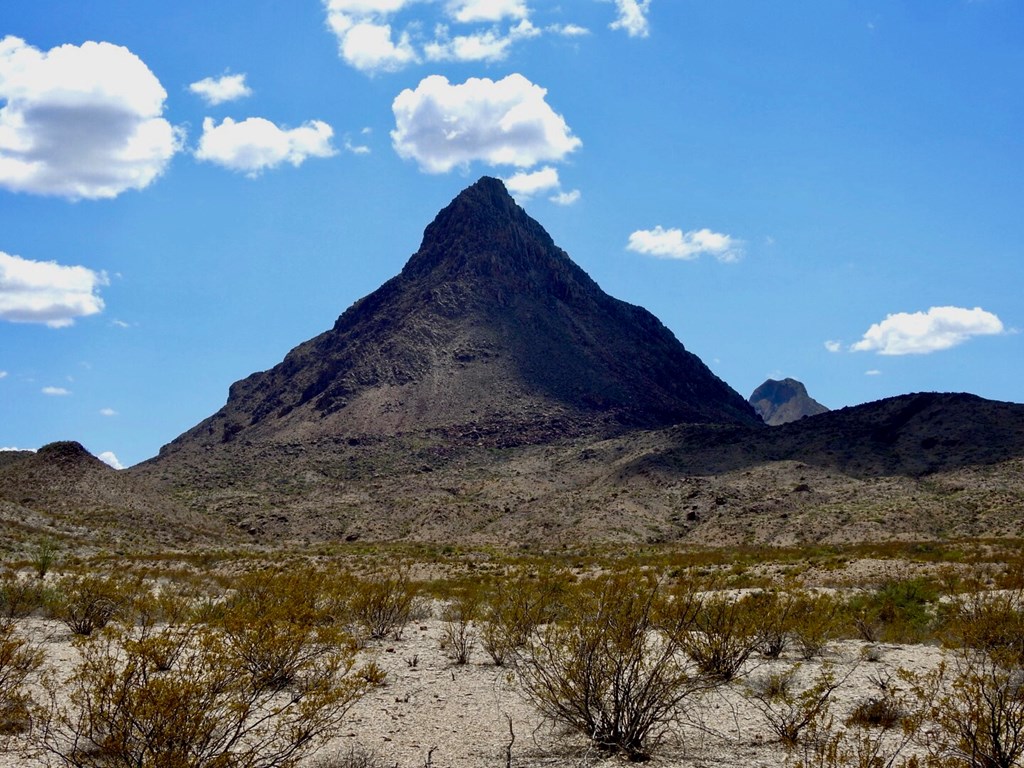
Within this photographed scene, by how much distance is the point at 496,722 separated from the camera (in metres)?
9.45

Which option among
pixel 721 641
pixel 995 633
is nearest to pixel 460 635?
pixel 721 641

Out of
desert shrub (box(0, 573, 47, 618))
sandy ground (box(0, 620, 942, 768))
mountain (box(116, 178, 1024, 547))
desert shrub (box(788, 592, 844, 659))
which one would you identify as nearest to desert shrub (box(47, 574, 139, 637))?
desert shrub (box(0, 573, 47, 618))

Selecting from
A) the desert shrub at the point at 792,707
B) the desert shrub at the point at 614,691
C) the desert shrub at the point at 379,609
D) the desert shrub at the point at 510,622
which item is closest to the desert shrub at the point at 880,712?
the desert shrub at the point at 792,707

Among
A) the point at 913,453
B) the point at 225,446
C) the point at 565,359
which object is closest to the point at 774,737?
the point at 913,453

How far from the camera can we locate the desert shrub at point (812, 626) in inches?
501

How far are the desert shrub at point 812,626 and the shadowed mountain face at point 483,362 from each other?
3419 inches

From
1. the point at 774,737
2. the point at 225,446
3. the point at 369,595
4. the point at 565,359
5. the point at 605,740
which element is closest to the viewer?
the point at 605,740

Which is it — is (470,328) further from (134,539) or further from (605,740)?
(605,740)

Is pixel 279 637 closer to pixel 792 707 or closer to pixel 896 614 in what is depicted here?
pixel 792 707

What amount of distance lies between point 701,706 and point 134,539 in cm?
4559

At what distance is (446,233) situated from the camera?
157 meters

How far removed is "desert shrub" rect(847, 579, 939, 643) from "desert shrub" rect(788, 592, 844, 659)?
779 mm

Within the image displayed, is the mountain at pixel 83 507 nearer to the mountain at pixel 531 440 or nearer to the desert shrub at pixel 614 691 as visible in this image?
the mountain at pixel 531 440

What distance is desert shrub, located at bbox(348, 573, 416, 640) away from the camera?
15.1 meters
